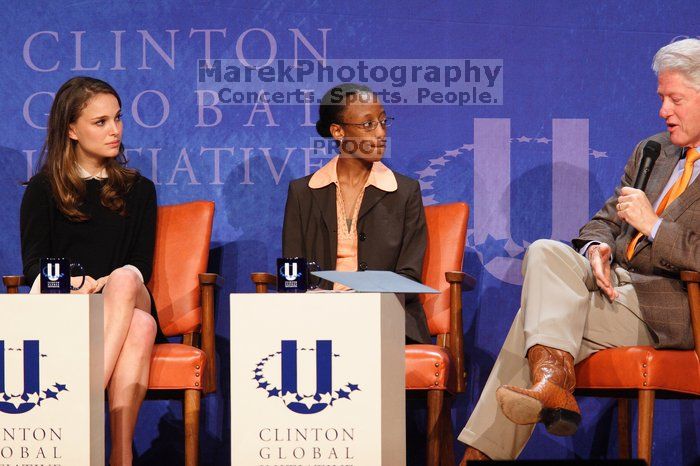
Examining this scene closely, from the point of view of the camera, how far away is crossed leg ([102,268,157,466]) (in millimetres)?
3070

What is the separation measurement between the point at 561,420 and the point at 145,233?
1796mm

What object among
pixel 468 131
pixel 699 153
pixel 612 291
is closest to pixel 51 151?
pixel 468 131

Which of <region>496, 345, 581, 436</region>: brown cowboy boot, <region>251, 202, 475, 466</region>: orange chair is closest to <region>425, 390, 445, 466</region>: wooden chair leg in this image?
<region>251, 202, 475, 466</region>: orange chair

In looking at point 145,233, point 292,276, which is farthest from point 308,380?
point 145,233

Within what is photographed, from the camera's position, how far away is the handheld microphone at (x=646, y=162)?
11.4 feet

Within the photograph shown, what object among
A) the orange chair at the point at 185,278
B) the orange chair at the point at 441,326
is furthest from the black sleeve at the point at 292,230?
the orange chair at the point at 185,278

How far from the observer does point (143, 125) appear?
4.30 meters

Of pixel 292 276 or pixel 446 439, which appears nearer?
pixel 292 276

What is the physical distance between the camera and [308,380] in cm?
256

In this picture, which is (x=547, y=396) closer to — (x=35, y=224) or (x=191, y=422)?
(x=191, y=422)

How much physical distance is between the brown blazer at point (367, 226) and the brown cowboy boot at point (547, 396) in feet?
2.83

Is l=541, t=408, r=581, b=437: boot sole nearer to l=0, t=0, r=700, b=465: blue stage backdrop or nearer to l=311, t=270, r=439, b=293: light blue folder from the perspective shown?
l=311, t=270, r=439, b=293: light blue folder

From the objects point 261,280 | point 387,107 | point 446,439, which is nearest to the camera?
point 261,280

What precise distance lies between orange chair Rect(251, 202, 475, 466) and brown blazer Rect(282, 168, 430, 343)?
4.3 inches
